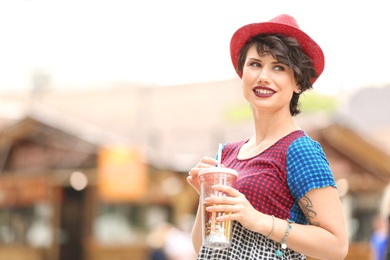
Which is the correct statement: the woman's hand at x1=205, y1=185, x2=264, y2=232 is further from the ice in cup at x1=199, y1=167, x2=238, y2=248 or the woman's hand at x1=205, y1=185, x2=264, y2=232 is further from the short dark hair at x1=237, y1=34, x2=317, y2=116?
the short dark hair at x1=237, y1=34, x2=317, y2=116

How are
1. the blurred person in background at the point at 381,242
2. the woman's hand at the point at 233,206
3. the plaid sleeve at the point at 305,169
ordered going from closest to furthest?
the woman's hand at the point at 233,206, the plaid sleeve at the point at 305,169, the blurred person in background at the point at 381,242

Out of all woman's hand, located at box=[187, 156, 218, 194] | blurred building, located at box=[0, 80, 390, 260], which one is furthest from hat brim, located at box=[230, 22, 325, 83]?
blurred building, located at box=[0, 80, 390, 260]

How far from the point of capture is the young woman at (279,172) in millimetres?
1841

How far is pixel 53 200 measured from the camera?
14.7m

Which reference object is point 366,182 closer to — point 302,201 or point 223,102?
point 302,201

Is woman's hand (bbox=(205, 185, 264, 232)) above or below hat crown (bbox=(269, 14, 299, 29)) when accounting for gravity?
below

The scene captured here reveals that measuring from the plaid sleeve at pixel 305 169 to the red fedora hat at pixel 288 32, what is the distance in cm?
22

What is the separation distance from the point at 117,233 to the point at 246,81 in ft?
42.1

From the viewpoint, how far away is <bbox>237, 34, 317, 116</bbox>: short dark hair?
1930mm

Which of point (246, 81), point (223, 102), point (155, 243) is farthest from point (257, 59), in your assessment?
point (223, 102)

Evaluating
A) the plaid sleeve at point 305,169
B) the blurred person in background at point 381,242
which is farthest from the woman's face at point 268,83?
the blurred person in background at point 381,242

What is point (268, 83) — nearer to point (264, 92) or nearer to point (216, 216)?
point (264, 92)

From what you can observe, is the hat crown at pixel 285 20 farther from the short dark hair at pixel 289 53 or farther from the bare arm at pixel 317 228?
the bare arm at pixel 317 228

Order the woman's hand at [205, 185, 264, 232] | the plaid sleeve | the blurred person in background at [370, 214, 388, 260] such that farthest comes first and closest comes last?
the blurred person in background at [370, 214, 388, 260], the plaid sleeve, the woman's hand at [205, 185, 264, 232]
